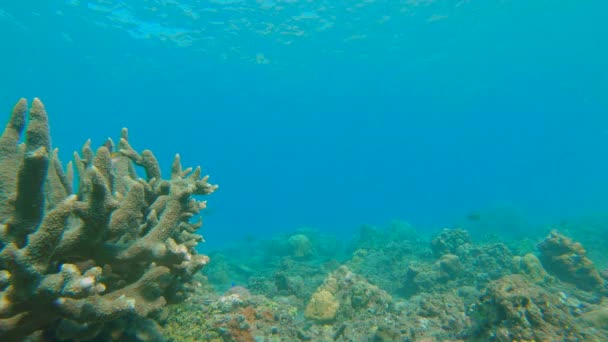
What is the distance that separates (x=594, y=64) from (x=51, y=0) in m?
81.6

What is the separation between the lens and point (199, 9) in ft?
103

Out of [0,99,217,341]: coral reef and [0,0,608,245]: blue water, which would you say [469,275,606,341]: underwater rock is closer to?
[0,99,217,341]: coral reef

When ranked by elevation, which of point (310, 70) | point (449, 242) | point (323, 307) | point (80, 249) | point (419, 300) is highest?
point (310, 70)

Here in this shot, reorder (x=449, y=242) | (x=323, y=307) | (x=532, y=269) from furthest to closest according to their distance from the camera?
(x=449, y=242) → (x=532, y=269) → (x=323, y=307)

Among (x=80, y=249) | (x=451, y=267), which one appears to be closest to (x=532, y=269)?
(x=451, y=267)

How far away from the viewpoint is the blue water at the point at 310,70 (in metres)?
34.4

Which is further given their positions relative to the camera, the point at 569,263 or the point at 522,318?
the point at 569,263

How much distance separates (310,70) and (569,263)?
4383 centimetres

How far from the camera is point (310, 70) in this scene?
165 ft

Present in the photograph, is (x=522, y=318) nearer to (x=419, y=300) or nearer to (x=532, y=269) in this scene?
(x=419, y=300)

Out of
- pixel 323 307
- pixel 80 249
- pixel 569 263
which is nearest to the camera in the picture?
pixel 80 249

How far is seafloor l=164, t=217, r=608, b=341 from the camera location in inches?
205

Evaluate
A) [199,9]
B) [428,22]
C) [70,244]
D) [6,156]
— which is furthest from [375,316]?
[428,22]

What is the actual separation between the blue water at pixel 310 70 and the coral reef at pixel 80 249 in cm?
2918
